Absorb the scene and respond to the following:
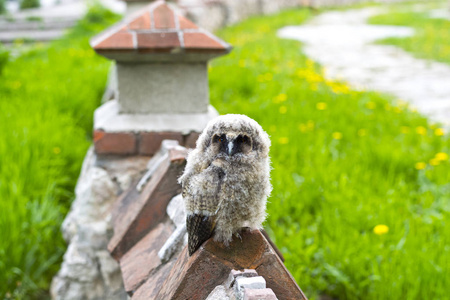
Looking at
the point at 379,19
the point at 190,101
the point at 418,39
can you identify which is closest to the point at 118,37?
the point at 190,101

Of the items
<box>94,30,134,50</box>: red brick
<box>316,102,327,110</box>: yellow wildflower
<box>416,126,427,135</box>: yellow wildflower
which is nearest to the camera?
<box>94,30,134,50</box>: red brick

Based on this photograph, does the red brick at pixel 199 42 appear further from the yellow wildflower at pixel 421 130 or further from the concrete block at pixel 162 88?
the yellow wildflower at pixel 421 130

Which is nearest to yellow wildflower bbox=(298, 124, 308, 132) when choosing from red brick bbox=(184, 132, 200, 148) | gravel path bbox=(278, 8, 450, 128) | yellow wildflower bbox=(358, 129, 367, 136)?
yellow wildflower bbox=(358, 129, 367, 136)

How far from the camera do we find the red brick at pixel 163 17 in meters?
2.09

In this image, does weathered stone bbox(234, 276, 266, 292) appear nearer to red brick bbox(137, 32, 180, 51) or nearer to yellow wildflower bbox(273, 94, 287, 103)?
red brick bbox(137, 32, 180, 51)

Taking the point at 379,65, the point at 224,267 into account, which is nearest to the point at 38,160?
the point at 224,267

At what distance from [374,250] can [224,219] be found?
1503mm

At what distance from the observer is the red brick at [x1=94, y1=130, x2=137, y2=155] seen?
7.21ft

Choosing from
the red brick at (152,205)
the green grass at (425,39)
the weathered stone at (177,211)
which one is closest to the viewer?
the weathered stone at (177,211)

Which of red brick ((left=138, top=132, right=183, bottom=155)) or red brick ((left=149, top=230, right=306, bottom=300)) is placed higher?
red brick ((left=149, top=230, right=306, bottom=300))

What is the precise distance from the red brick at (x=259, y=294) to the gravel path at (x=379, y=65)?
421 cm

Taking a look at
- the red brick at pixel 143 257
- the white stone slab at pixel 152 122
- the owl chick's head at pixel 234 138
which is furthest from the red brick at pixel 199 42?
the owl chick's head at pixel 234 138

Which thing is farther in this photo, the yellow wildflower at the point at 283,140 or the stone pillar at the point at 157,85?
the yellow wildflower at the point at 283,140

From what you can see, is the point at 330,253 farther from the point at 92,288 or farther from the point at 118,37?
the point at 118,37
